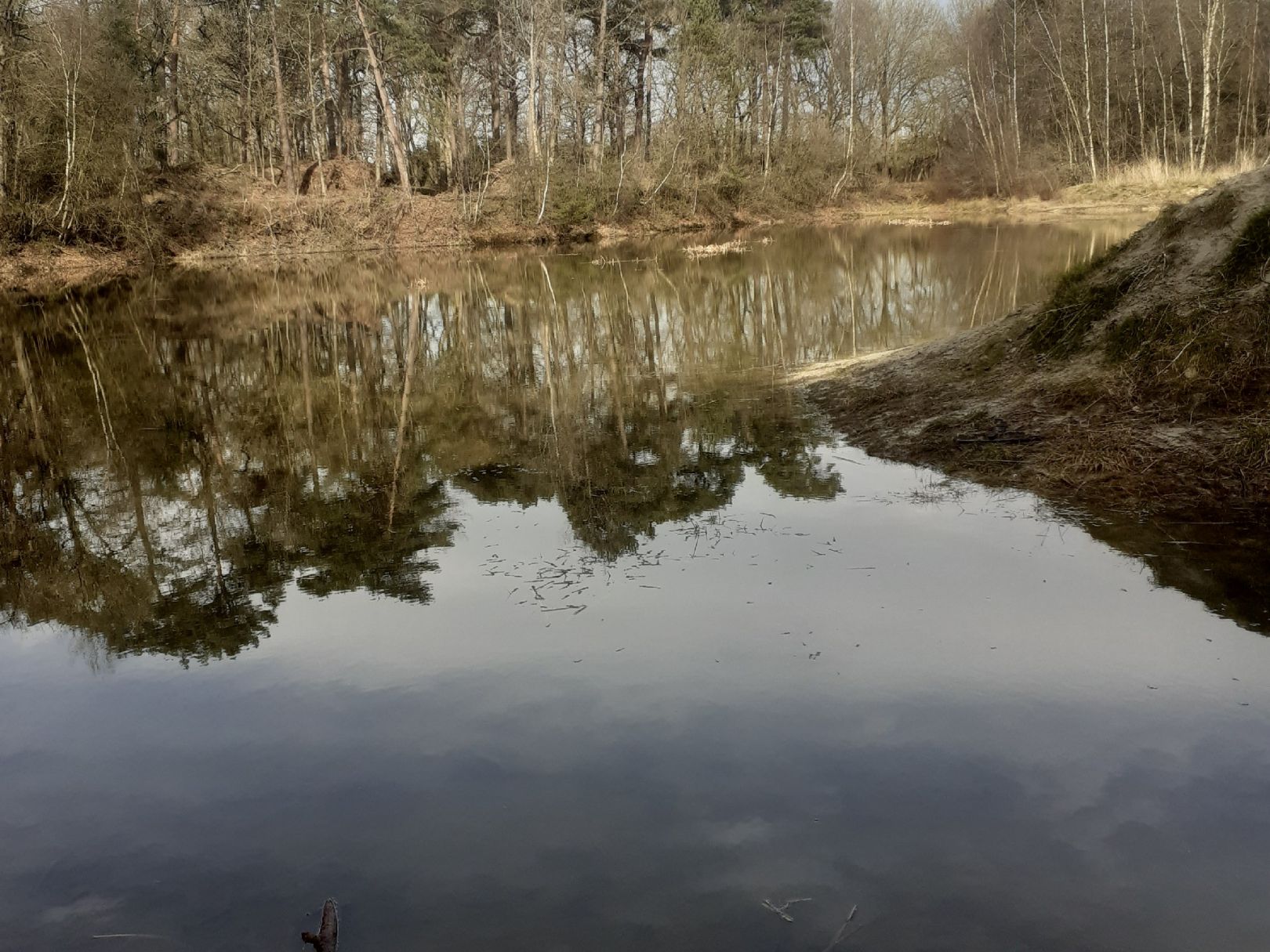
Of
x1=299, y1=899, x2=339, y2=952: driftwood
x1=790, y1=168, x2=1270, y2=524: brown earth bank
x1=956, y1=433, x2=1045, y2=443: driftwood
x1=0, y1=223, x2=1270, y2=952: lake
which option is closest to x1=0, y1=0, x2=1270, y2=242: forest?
x1=0, y1=223, x2=1270, y2=952: lake

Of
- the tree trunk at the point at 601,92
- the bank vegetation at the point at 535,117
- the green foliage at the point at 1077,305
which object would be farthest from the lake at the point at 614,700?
the tree trunk at the point at 601,92

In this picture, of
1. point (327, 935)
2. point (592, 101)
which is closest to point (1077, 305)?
point (327, 935)

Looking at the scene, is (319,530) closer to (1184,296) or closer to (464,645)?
(464,645)

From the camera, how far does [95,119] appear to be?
35.7 meters

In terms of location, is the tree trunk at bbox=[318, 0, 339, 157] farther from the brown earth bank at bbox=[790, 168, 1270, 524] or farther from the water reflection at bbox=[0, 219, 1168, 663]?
the brown earth bank at bbox=[790, 168, 1270, 524]

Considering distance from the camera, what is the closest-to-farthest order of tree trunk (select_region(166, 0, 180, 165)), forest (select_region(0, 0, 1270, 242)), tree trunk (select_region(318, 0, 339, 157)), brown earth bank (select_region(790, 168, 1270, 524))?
brown earth bank (select_region(790, 168, 1270, 524)) < forest (select_region(0, 0, 1270, 242)) < tree trunk (select_region(166, 0, 180, 165)) < tree trunk (select_region(318, 0, 339, 157))

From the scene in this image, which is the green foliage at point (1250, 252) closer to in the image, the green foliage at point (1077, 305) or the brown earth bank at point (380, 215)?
the green foliage at point (1077, 305)

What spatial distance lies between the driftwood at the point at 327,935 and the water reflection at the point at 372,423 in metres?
2.94

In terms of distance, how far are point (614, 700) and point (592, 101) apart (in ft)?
155

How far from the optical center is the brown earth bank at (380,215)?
3847 centimetres

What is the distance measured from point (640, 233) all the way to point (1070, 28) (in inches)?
959

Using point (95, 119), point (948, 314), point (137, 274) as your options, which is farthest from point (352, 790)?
point (95, 119)

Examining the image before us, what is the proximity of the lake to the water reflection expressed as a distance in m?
0.08

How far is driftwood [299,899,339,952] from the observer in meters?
3.45
